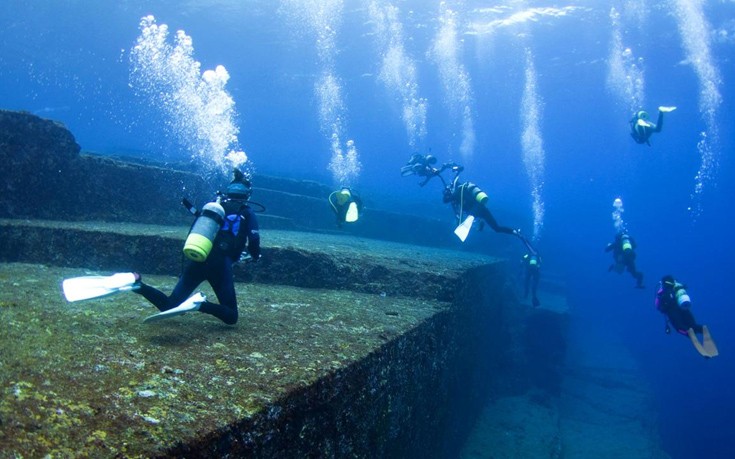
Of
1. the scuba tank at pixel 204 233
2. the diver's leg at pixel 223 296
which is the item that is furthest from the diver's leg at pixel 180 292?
the scuba tank at pixel 204 233

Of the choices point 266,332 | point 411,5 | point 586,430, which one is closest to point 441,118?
point 411,5

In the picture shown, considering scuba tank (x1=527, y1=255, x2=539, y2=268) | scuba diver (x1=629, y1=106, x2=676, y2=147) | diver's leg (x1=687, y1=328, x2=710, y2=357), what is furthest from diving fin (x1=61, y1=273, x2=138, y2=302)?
scuba tank (x1=527, y1=255, x2=539, y2=268)

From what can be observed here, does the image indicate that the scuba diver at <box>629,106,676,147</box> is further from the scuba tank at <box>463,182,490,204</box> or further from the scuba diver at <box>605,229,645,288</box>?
the scuba tank at <box>463,182,490,204</box>

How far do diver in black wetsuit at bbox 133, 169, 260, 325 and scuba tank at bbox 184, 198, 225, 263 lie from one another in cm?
21

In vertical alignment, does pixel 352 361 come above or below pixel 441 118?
below

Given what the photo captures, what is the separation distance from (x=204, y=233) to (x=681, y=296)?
8.44 metres

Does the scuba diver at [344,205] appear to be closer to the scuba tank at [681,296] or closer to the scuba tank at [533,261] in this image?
the scuba tank at [681,296]

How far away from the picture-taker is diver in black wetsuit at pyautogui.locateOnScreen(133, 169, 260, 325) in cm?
359

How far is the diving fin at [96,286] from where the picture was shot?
3135 millimetres

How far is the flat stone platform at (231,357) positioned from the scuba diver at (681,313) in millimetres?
4255

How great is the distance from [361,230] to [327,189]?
2.45m

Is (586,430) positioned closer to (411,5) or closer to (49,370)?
(49,370)

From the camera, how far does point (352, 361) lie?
10.2ft

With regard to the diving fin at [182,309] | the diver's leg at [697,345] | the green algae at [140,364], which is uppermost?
the diver's leg at [697,345]
